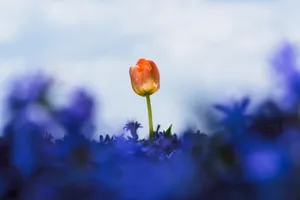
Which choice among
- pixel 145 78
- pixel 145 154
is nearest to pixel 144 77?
pixel 145 78

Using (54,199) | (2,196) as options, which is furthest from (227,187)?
Result: (2,196)

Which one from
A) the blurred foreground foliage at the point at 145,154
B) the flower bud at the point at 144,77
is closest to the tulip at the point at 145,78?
the flower bud at the point at 144,77

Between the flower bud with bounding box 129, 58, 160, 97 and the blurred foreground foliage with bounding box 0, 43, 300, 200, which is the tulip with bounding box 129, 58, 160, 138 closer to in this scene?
the flower bud with bounding box 129, 58, 160, 97

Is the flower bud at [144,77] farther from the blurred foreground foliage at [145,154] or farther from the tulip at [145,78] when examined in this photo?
the blurred foreground foliage at [145,154]

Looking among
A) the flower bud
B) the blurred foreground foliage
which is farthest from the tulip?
the blurred foreground foliage

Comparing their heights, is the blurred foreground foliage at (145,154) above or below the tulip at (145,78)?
below

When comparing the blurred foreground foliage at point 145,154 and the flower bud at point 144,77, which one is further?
the flower bud at point 144,77

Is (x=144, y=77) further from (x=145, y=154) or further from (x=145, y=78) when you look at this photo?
(x=145, y=154)
